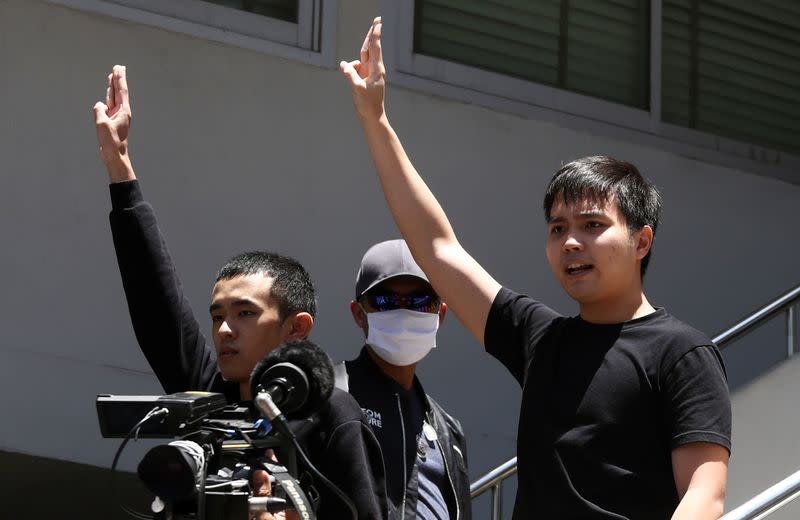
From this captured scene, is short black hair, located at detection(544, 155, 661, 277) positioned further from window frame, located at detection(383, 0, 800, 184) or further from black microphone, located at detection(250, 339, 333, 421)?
window frame, located at detection(383, 0, 800, 184)

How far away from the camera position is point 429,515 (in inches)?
134

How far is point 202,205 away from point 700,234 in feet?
10.0

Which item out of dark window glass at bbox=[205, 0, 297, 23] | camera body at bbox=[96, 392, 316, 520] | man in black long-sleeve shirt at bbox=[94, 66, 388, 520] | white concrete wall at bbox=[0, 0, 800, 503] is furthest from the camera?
dark window glass at bbox=[205, 0, 297, 23]

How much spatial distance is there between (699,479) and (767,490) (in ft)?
3.44

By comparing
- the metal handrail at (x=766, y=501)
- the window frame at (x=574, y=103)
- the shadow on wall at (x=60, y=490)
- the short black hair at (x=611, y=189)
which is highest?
the window frame at (x=574, y=103)

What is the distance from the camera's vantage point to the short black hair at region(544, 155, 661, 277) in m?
2.73

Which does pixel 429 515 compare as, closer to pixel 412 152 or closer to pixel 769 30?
pixel 412 152

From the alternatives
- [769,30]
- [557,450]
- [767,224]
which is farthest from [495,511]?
[769,30]

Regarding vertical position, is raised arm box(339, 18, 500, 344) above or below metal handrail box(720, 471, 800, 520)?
above

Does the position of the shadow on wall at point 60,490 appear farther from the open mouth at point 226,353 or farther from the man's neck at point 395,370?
the open mouth at point 226,353

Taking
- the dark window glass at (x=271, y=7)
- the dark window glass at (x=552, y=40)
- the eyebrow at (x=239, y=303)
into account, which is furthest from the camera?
the dark window glass at (x=552, y=40)

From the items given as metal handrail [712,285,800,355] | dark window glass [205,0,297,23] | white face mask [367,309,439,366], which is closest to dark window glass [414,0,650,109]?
dark window glass [205,0,297,23]

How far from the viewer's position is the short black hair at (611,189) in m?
2.73

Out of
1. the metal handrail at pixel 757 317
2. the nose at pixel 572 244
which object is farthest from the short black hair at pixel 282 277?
the metal handrail at pixel 757 317
